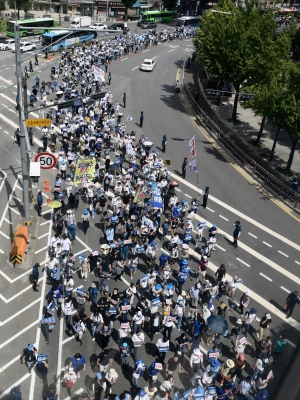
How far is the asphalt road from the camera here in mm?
14312

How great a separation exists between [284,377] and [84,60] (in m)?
48.7

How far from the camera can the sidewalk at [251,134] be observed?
31.3 metres

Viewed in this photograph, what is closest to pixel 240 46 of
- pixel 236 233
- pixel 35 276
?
pixel 236 233

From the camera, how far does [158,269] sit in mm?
18141

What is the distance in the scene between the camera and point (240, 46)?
33.2 meters

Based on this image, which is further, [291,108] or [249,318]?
[291,108]

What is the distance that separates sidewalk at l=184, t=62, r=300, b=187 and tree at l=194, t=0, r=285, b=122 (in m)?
3.67

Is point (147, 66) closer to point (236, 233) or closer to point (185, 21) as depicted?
point (236, 233)

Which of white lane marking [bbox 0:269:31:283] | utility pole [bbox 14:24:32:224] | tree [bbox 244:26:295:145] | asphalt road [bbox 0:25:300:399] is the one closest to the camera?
asphalt road [bbox 0:25:300:399]

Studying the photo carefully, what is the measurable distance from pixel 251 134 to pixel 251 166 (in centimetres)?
734

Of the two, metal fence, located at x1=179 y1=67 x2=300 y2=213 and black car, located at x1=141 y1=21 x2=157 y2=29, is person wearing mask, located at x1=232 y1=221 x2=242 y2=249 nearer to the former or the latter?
metal fence, located at x1=179 y1=67 x2=300 y2=213

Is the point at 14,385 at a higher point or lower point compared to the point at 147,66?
lower

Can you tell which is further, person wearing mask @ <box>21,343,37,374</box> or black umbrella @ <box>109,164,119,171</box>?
black umbrella @ <box>109,164,119,171</box>

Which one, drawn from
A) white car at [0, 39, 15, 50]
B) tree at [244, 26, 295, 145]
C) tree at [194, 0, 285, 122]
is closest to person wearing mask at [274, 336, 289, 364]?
tree at [244, 26, 295, 145]
